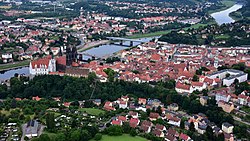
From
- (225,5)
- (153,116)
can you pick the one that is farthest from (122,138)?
(225,5)

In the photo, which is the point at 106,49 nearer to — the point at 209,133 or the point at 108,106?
the point at 108,106

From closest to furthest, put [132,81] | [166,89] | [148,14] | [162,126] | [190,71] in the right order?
1. [162,126]
2. [166,89]
3. [132,81]
4. [190,71]
5. [148,14]

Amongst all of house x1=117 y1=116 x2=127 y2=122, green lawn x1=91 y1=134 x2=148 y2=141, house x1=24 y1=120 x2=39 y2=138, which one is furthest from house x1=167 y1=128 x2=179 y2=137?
house x1=24 y1=120 x2=39 y2=138

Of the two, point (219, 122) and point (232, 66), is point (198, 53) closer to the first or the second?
point (232, 66)

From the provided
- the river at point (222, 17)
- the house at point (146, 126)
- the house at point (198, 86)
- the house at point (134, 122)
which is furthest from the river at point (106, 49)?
the river at point (222, 17)

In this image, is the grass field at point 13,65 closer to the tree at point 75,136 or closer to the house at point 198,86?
the house at point 198,86

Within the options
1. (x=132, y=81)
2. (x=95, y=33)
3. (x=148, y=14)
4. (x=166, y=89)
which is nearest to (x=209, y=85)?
(x=166, y=89)

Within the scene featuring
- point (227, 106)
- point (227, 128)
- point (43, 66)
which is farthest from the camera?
point (43, 66)
